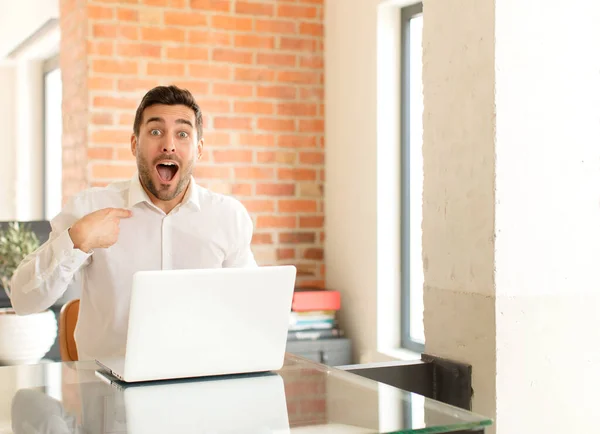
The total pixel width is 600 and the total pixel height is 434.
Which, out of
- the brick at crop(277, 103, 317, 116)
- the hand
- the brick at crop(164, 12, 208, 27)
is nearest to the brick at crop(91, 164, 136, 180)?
the brick at crop(164, 12, 208, 27)

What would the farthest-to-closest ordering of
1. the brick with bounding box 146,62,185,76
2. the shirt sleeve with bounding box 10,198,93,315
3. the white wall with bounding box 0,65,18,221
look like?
1. the white wall with bounding box 0,65,18,221
2. the brick with bounding box 146,62,185,76
3. the shirt sleeve with bounding box 10,198,93,315

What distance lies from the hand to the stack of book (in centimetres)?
195

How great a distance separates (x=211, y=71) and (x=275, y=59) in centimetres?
36

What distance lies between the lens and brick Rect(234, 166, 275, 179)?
443cm

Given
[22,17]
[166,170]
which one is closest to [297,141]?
[166,170]

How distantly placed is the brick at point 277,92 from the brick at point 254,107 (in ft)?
0.15

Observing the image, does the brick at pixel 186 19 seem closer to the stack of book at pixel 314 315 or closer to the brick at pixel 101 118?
the brick at pixel 101 118

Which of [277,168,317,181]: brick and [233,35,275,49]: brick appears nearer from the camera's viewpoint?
[233,35,275,49]: brick

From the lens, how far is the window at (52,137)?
846 cm

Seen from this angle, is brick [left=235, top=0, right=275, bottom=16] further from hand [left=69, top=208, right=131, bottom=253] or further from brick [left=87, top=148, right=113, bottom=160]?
hand [left=69, top=208, right=131, bottom=253]
